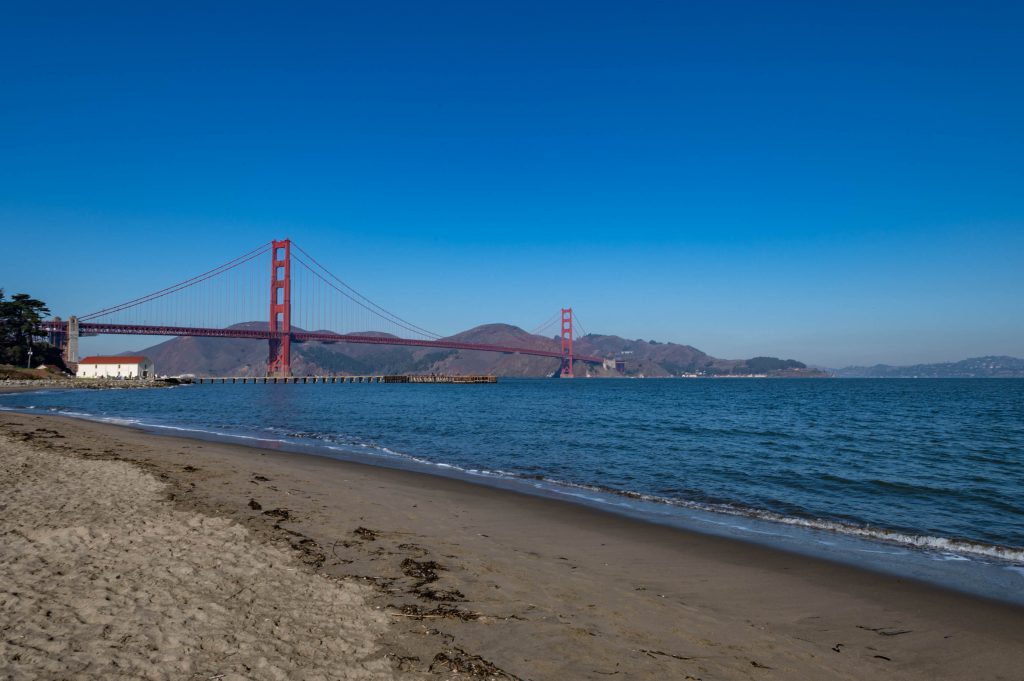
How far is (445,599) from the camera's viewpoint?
5.09 m

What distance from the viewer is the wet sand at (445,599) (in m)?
3.87

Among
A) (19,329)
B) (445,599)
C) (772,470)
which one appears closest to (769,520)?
(772,470)

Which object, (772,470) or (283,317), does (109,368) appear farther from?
(772,470)

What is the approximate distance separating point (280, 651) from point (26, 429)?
19.4 meters

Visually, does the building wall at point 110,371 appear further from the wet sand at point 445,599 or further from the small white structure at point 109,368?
the wet sand at point 445,599

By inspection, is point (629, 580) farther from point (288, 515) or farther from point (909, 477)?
point (909, 477)

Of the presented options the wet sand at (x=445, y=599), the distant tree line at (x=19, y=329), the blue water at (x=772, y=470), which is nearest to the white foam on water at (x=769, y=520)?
the blue water at (x=772, y=470)

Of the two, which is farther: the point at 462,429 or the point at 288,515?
the point at 462,429

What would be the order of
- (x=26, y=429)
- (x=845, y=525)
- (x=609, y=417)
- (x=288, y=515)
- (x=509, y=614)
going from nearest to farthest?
(x=509, y=614), (x=288, y=515), (x=845, y=525), (x=26, y=429), (x=609, y=417)

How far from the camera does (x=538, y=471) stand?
47.1 ft

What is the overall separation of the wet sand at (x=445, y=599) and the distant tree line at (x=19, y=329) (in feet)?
258

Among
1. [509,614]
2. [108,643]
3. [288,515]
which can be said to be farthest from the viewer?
[288,515]

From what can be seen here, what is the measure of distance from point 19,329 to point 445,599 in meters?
87.3

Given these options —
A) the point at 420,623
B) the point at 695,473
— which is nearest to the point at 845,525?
the point at 695,473
